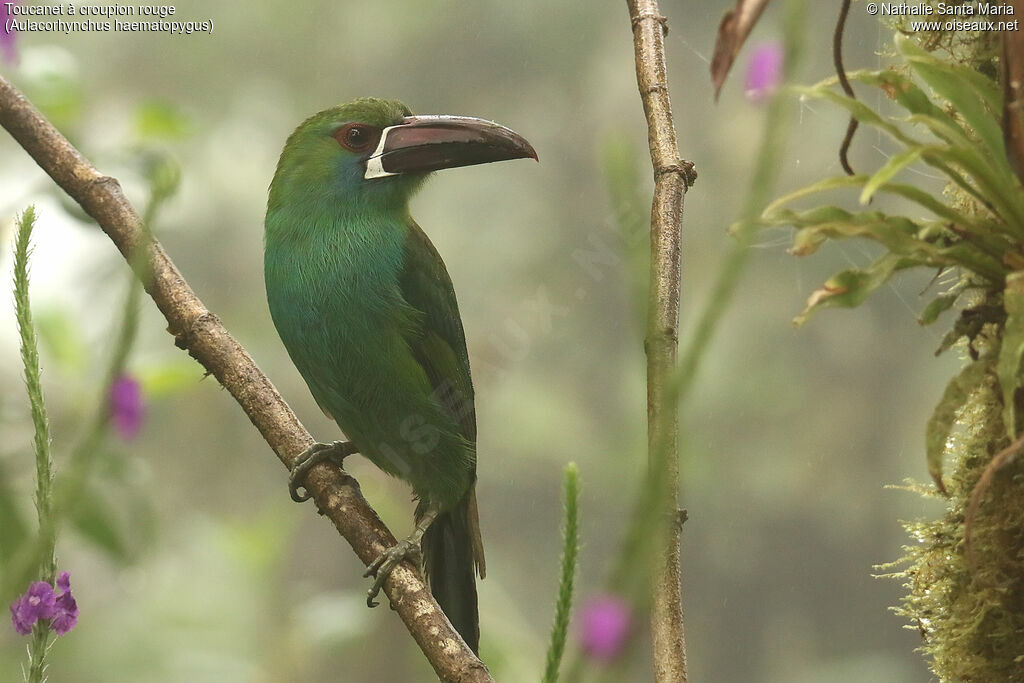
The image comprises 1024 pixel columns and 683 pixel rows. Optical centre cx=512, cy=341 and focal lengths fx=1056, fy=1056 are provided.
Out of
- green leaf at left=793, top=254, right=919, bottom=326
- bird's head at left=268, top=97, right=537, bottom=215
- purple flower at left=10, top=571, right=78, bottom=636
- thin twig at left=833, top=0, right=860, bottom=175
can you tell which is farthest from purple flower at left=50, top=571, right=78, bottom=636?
bird's head at left=268, top=97, right=537, bottom=215

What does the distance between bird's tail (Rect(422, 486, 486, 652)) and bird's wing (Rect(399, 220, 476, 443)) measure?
0.13 m

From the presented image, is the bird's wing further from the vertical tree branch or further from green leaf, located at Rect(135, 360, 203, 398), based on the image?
the vertical tree branch

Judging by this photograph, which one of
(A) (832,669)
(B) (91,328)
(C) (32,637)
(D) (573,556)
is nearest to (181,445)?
(B) (91,328)

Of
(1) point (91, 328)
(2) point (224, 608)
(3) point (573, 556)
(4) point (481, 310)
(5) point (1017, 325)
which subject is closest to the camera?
(3) point (573, 556)

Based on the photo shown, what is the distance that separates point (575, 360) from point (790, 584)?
794 millimetres

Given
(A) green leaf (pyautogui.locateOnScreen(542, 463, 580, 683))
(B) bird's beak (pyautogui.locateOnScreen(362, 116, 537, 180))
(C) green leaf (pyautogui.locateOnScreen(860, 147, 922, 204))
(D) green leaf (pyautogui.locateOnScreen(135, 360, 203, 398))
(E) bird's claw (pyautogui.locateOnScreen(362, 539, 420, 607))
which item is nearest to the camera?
(A) green leaf (pyautogui.locateOnScreen(542, 463, 580, 683))

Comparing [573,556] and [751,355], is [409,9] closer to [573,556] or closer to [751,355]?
[751,355]

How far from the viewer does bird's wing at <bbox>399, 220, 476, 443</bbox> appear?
64.0 inches

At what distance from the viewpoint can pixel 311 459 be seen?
50.4 inches

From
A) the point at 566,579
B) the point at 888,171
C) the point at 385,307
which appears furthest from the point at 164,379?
the point at 566,579

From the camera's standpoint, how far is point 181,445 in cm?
Result: 324

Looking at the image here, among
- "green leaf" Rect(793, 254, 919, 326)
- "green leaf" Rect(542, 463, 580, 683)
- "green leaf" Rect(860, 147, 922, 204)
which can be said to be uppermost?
"green leaf" Rect(860, 147, 922, 204)

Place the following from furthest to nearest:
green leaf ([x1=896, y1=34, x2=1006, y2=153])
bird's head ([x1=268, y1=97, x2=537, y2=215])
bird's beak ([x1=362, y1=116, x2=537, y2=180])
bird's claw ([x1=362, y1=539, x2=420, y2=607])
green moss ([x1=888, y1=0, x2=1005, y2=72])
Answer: bird's head ([x1=268, y1=97, x2=537, y2=215]) < bird's beak ([x1=362, y1=116, x2=537, y2=180]) < bird's claw ([x1=362, y1=539, x2=420, y2=607]) < green moss ([x1=888, y1=0, x2=1005, y2=72]) < green leaf ([x1=896, y1=34, x2=1006, y2=153])

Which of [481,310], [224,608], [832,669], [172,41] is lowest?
[832,669]
